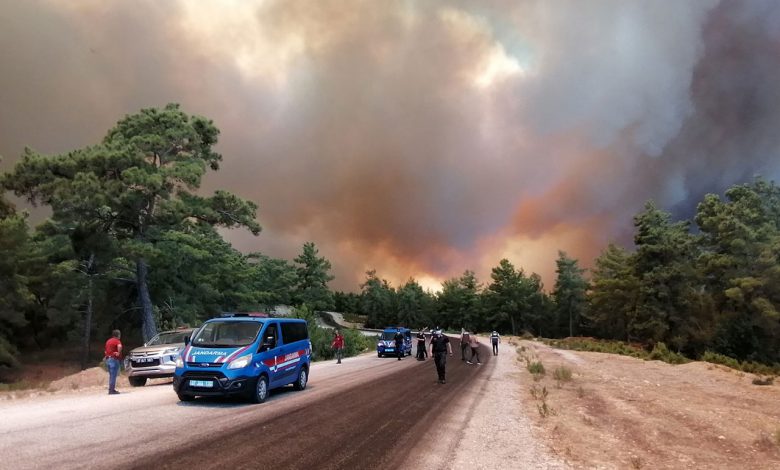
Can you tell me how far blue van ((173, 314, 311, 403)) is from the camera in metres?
11.8

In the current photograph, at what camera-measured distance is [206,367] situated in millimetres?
11867

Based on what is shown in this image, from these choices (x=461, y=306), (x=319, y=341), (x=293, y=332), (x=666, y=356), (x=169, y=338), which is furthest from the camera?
(x=461, y=306)

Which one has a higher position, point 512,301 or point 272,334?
point 512,301

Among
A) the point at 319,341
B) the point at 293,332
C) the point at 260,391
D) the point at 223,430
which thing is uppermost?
the point at 293,332

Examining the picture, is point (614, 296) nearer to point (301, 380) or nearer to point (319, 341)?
point (319, 341)

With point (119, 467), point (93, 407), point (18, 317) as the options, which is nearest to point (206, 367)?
point (93, 407)

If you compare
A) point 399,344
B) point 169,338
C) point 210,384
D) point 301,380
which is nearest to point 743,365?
point 399,344

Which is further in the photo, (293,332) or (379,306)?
(379,306)

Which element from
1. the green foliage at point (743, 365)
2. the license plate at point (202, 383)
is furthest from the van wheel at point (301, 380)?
the green foliage at point (743, 365)

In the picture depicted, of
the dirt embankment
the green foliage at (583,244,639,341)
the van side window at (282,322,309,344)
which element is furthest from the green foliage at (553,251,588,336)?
the van side window at (282,322,309,344)

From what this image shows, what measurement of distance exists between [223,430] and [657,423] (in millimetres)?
10299

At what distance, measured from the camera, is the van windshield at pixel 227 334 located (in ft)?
41.4

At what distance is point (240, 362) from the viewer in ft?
39.4

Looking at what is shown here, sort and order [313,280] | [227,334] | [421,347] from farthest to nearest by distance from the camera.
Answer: [313,280], [421,347], [227,334]
